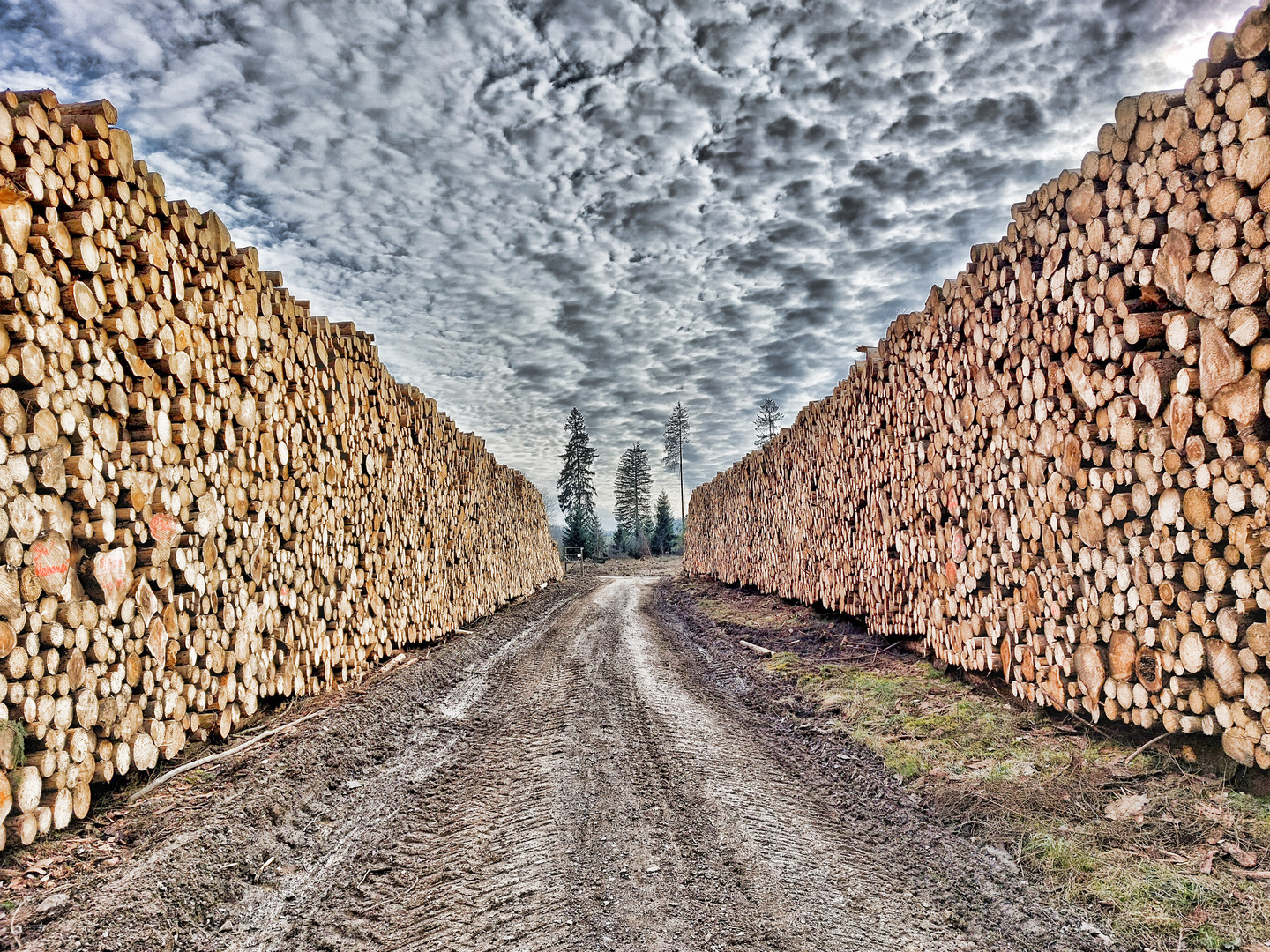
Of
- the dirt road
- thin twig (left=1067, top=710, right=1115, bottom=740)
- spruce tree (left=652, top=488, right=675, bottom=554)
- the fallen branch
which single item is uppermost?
spruce tree (left=652, top=488, right=675, bottom=554)

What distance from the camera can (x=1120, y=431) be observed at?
4.33 m

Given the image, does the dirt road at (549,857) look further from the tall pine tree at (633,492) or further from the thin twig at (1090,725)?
the tall pine tree at (633,492)

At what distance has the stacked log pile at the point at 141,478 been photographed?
341 centimetres

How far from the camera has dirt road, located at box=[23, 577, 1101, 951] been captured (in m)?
2.81

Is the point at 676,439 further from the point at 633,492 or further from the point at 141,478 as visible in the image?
the point at 141,478

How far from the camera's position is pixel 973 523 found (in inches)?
253

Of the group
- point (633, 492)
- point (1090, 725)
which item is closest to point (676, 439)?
point (633, 492)

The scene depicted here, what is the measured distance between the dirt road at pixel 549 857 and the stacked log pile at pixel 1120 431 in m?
1.84

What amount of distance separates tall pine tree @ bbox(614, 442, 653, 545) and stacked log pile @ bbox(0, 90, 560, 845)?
51771 mm

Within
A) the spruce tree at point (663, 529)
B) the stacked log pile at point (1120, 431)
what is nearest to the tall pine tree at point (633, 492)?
the spruce tree at point (663, 529)

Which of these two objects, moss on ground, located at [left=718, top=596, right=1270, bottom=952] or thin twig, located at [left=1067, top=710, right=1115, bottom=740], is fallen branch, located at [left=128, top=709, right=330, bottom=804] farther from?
thin twig, located at [left=1067, top=710, right=1115, bottom=740]

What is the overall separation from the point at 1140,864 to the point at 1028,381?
369 cm

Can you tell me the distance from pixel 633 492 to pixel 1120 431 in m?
56.1

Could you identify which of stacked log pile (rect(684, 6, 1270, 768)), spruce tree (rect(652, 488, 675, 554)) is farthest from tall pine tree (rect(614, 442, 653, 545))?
stacked log pile (rect(684, 6, 1270, 768))
